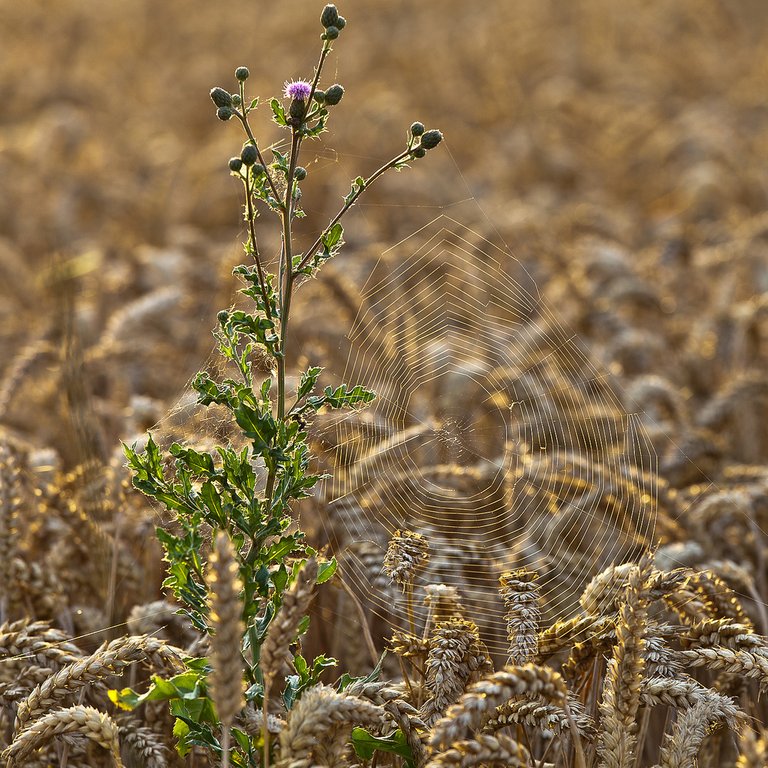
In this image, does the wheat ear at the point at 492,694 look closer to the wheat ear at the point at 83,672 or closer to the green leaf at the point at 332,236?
the wheat ear at the point at 83,672

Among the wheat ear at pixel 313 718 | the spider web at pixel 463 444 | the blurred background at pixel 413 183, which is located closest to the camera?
the wheat ear at pixel 313 718

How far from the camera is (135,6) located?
12266mm

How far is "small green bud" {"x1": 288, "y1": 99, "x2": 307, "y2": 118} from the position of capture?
1.23 m

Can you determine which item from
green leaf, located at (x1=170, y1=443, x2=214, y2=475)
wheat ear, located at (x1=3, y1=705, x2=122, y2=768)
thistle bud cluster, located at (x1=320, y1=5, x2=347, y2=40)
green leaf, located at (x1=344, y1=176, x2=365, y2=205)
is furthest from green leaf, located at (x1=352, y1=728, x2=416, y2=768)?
thistle bud cluster, located at (x1=320, y1=5, x2=347, y2=40)

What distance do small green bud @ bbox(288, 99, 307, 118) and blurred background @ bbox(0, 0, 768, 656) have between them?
26 cm

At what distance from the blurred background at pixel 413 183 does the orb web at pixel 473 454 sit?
0.66ft

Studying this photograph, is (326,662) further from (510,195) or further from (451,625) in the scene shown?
(510,195)

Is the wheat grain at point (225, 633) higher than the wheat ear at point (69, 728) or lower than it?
higher

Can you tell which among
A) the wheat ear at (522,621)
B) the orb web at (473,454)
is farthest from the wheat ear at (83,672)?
the wheat ear at (522,621)

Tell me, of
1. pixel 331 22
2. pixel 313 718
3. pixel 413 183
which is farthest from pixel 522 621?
pixel 413 183

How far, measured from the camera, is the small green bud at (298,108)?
1230 mm

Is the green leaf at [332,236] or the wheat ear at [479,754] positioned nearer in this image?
the wheat ear at [479,754]

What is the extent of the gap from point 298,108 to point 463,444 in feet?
4.63

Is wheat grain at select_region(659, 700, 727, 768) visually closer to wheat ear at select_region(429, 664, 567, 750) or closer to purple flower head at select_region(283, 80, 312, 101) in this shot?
wheat ear at select_region(429, 664, 567, 750)
